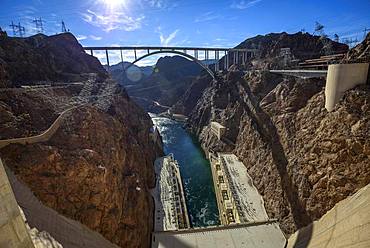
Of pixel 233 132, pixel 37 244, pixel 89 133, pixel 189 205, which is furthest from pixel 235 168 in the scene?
pixel 37 244

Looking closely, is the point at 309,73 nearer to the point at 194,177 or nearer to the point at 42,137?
the point at 194,177

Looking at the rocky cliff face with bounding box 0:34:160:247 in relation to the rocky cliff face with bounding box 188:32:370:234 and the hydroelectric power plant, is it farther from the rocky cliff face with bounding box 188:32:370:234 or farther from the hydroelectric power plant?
the rocky cliff face with bounding box 188:32:370:234

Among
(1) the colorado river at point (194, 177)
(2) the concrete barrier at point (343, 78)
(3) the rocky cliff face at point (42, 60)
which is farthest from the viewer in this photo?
(1) the colorado river at point (194, 177)

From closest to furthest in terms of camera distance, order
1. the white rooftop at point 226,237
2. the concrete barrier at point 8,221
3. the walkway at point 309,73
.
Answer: the concrete barrier at point 8,221
the white rooftop at point 226,237
the walkway at point 309,73

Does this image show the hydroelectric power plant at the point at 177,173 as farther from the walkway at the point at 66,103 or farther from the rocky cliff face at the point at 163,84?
the rocky cliff face at the point at 163,84

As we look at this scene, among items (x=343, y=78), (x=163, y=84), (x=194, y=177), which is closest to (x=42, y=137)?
(x=343, y=78)

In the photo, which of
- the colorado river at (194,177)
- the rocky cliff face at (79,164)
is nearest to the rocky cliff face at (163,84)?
the colorado river at (194,177)

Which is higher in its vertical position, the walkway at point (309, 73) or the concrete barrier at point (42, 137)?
the walkway at point (309, 73)
